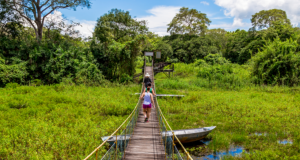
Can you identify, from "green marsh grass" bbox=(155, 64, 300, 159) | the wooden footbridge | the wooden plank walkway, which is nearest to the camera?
the wooden footbridge

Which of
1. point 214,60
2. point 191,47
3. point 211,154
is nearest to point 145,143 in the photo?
point 211,154

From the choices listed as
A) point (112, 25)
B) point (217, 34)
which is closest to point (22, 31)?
point (112, 25)

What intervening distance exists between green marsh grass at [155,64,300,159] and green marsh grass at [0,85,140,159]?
11.4ft

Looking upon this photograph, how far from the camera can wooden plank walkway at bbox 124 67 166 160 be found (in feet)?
16.4

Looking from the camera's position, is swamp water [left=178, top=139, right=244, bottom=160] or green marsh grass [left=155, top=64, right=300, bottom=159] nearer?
swamp water [left=178, top=139, right=244, bottom=160]

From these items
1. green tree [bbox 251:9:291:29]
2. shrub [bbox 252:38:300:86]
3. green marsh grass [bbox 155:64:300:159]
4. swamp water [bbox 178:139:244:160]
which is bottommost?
swamp water [bbox 178:139:244:160]

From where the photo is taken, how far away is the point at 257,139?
7562mm

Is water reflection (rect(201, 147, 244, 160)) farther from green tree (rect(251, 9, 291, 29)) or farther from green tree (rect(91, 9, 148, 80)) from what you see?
green tree (rect(251, 9, 291, 29))

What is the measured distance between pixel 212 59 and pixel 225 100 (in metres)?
15.7

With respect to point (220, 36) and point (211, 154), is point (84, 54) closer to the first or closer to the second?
point (211, 154)

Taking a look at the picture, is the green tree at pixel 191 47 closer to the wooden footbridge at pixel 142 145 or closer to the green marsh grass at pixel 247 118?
the green marsh grass at pixel 247 118

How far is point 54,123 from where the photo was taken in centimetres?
829

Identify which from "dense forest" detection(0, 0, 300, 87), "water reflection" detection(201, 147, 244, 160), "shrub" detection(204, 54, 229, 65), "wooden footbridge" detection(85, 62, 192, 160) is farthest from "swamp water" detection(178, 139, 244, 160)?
"shrub" detection(204, 54, 229, 65)

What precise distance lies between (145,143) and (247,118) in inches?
268
